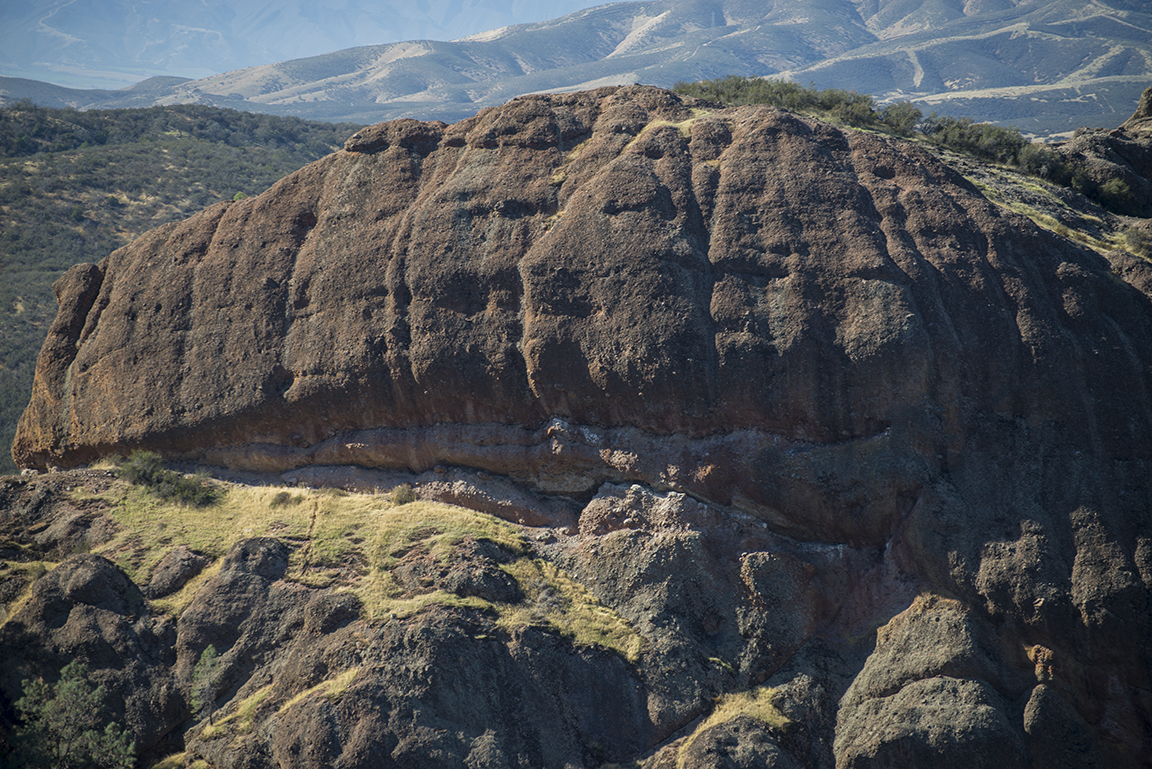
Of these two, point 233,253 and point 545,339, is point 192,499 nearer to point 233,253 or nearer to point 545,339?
point 233,253

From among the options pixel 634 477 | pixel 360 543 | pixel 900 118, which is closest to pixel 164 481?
pixel 360 543

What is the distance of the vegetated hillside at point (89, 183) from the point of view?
3919 centimetres

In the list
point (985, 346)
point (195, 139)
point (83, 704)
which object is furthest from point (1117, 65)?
point (83, 704)

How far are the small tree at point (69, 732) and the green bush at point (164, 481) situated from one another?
166 inches

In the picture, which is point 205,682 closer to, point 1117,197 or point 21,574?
point 21,574

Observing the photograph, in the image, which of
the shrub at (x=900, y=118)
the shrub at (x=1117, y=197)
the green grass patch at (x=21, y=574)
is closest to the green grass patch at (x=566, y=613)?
the green grass patch at (x=21, y=574)

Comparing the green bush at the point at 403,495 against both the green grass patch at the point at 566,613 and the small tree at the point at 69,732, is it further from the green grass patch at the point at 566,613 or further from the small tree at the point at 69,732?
the small tree at the point at 69,732

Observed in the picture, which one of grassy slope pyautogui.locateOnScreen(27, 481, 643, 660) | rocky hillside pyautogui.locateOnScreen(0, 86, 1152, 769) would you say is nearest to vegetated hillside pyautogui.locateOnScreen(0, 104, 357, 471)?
grassy slope pyautogui.locateOnScreen(27, 481, 643, 660)

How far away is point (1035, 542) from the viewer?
1125cm

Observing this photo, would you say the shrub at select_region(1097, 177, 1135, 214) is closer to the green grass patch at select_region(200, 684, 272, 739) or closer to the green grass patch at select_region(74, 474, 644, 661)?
the green grass patch at select_region(74, 474, 644, 661)

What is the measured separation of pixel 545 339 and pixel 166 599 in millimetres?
8570

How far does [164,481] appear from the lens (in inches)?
621

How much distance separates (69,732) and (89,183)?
51.9 m

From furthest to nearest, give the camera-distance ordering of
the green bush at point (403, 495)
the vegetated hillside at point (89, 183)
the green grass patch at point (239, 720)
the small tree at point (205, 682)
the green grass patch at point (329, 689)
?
1. the vegetated hillside at point (89, 183)
2. the green bush at point (403, 495)
3. the small tree at point (205, 682)
4. the green grass patch at point (239, 720)
5. the green grass patch at point (329, 689)
